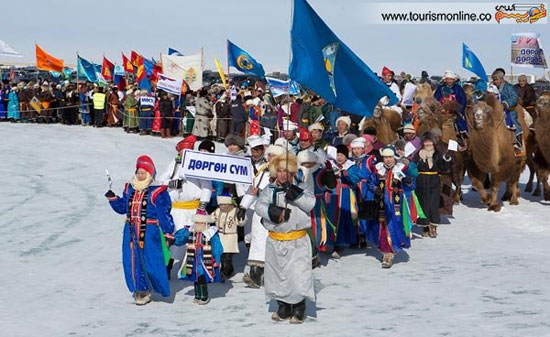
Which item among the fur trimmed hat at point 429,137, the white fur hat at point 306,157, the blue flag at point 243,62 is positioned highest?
the blue flag at point 243,62

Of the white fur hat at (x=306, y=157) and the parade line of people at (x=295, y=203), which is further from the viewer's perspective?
the white fur hat at (x=306, y=157)

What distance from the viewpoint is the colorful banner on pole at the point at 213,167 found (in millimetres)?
7488

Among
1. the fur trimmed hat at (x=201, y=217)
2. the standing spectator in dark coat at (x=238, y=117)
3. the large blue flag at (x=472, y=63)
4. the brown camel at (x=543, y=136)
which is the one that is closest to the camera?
the fur trimmed hat at (x=201, y=217)

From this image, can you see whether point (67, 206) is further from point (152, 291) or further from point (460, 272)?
point (460, 272)

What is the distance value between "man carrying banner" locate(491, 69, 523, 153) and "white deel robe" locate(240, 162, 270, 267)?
6285mm

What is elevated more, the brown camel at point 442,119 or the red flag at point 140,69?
the red flag at point 140,69

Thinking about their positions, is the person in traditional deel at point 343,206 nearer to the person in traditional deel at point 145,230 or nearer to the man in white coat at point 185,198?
the man in white coat at point 185,198

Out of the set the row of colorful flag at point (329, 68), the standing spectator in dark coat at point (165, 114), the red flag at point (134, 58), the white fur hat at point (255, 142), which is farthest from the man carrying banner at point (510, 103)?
the red flag at point (134, 58)

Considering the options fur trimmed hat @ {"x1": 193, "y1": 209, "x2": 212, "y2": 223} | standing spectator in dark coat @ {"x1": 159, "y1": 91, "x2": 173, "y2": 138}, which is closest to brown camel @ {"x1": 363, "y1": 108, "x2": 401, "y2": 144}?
fur trimmed hat @ {"x1": 193, "y1": 209, "x2": 212, "y2": 223}

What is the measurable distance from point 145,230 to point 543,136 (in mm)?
8415

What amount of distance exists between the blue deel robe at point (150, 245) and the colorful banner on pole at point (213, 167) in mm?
508

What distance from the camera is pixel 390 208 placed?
28.5ft

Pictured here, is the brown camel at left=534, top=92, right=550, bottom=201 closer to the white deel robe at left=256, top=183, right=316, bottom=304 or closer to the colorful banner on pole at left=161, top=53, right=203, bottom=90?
the white deel robe at left=256, top=183, right=316, bottom=304

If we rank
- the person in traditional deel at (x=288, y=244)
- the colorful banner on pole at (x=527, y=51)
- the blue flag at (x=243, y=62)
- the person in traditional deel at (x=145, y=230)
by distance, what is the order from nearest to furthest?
the person in traditional deel at (x=288, y=244)
the person in traditional deel at (x=145, y=230)
the colorful banner on pole at (x=527, y=51)
the blue flag at (x=243, y=62)
